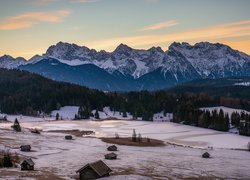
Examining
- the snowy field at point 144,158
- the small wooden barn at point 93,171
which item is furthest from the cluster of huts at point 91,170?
the snowy field at point 144,158

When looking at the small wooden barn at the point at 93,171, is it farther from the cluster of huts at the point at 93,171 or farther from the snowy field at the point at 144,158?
the snowy field at the point at 144,158

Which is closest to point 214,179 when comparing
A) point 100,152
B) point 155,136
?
point 100,152

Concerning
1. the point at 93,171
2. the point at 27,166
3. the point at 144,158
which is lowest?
the point at 144,158

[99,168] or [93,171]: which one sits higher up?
[99,168]

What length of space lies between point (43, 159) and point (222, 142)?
88562 mm

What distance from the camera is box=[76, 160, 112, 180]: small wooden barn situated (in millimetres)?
84938

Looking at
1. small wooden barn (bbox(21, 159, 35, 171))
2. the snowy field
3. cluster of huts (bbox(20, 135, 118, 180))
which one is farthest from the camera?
the snowy field

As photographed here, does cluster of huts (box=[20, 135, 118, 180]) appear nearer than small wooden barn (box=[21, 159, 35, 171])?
Yes

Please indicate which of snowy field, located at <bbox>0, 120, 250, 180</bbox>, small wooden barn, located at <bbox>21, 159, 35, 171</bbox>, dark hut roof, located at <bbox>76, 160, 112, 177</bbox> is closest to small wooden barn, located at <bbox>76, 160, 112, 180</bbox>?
dark hut roof, located at <bbox>76, 160, 112, 177</bbox>

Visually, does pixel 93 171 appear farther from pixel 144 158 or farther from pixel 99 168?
pixel 144 158

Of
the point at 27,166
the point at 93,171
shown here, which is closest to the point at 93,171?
the point at 93,171

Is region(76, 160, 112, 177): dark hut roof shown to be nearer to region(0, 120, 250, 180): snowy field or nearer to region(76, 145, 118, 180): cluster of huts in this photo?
region(76, 145, 118, 180): cluster of huts

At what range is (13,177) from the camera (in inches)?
3132

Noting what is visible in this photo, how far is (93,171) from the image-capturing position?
86125 millimetres
